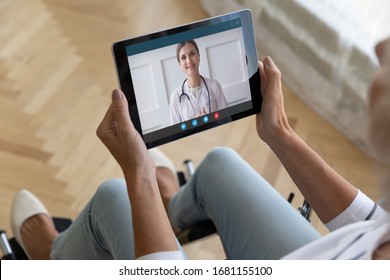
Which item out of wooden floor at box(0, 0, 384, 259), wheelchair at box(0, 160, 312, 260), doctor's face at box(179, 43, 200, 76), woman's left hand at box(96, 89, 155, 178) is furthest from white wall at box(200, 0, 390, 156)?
woman's left hand at box(96, 89, 155, 178)

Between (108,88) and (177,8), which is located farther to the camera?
(177,8)

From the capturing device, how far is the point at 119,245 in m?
0.93

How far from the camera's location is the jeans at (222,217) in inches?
36.0

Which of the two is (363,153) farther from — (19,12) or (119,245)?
(19,12)

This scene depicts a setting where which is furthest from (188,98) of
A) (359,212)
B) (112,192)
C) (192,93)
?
(359,212)

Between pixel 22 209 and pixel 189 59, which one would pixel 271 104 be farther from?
pixel 22 209

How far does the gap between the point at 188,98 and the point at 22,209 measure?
662 mm

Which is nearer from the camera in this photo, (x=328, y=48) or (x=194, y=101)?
(x=194, y=101)

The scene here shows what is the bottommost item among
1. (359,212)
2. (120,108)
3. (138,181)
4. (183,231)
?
(183,231)

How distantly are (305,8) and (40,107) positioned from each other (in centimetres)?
95

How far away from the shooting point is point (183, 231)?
3.76 feet

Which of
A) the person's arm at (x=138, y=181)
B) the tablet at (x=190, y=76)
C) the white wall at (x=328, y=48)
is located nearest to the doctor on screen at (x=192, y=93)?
the tablet at (x=190, y=76)

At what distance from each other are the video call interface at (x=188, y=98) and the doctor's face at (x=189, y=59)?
2 centimetres

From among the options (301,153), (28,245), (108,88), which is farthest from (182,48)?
(108,88)
